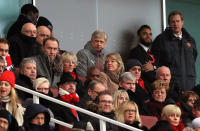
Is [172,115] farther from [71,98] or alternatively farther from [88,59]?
[88,59]

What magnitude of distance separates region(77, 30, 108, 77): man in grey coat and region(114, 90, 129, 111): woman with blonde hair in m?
1.69

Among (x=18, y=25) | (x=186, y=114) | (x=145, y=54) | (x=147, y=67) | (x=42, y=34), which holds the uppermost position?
(x=18, y=25)

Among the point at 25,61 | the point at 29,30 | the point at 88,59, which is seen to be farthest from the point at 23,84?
the point at 88,59

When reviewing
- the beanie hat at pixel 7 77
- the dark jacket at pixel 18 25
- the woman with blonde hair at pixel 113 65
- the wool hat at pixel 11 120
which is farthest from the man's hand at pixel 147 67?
the wool hat at pixel 11 120

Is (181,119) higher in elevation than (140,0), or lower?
lower

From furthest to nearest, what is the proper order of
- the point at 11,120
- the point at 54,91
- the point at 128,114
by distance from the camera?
the point at 54,91 → the point at 128,114 → the point at 11,120

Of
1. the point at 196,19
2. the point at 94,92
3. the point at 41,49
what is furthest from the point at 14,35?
the point at 196,19

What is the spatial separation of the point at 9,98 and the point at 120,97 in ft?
6.56

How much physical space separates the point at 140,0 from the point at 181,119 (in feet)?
17.6

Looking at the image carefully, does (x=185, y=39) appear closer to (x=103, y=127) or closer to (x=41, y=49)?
(x=41, y=49)

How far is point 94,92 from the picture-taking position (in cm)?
1203

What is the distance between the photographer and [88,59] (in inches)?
537

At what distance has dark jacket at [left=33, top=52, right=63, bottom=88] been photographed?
40.7 feet

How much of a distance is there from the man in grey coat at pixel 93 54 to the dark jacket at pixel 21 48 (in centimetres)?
107
